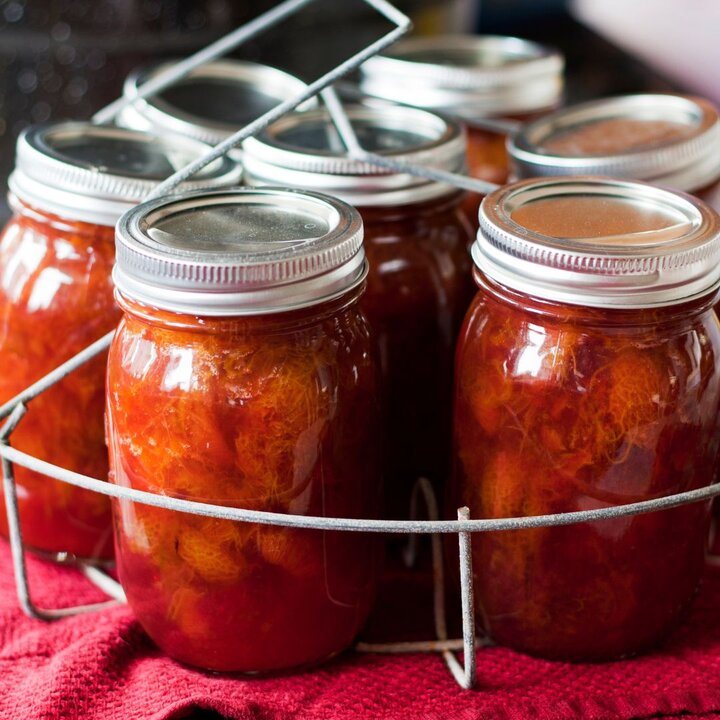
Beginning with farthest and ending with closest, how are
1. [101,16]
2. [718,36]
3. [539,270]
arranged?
[718,36], [101,16], [539,270]

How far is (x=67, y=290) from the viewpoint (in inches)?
24.6

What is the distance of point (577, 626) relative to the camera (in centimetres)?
58

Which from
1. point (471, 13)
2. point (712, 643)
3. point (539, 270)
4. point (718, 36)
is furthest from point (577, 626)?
point (471, 13)

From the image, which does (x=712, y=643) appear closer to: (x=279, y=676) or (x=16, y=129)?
(x=279, y=676)

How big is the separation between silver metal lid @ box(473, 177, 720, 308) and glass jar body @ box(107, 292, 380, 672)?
0.09 meters

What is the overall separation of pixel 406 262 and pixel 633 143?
0.70 feet

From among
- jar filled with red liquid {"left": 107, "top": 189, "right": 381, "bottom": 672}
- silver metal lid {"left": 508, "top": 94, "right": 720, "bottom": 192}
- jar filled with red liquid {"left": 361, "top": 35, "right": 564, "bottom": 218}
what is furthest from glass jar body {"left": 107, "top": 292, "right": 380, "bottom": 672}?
jar filled with red liquid {"left": 361, "top": 35, "right": 564, "bottom": 218}

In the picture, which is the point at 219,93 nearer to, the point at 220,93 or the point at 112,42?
the point at 220,93

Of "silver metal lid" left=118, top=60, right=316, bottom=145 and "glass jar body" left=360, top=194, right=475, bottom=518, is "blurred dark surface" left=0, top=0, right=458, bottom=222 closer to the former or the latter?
"silver metal lid" left=118, top=60, right=316, bottom=145

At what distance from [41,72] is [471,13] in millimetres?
729

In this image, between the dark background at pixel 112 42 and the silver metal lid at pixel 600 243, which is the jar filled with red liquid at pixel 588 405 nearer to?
the silver metal lid at pixel 600 243

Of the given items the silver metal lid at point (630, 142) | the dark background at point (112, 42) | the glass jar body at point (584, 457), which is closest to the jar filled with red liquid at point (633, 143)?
the silver metal lid at point (630, 142)

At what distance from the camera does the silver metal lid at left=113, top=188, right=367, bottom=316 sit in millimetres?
499

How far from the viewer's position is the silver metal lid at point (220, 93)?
79cm
